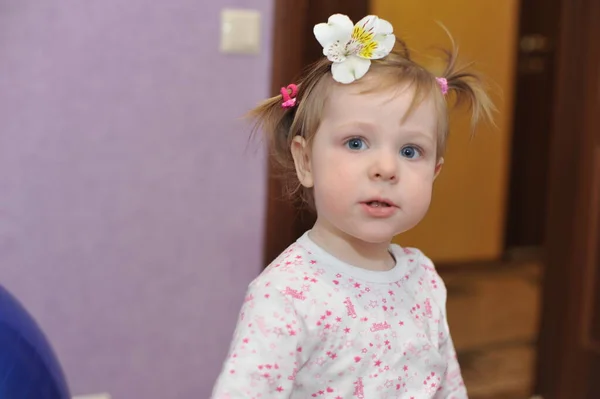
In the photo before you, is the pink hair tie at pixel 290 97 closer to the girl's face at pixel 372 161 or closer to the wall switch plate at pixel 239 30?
the girl's face at pixel 372 161

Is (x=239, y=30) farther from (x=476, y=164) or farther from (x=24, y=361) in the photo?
(x=476, y=164)

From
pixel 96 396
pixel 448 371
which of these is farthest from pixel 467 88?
pixel 96 396

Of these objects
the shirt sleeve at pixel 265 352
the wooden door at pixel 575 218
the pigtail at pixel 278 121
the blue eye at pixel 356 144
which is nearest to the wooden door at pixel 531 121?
the wooden door at pixel 575 218

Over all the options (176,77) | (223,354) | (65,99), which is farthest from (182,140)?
(223,354)

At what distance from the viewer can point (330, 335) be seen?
108cm

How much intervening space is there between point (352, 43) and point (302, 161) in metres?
0.19

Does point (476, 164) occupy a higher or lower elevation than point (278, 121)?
lower

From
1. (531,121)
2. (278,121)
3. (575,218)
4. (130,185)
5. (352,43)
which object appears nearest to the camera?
(352,43)

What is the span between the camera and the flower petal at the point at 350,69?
1112 mm

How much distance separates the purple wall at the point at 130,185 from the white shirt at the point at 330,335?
0.80 metres

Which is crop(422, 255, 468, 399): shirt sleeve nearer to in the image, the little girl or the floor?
the little girl

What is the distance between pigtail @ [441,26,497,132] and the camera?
1241mm

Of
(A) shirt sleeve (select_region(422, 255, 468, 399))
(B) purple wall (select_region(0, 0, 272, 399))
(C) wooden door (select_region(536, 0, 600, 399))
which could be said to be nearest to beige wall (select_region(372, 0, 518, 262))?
(C) wooden door (select_region(536, 0, 600, 399))

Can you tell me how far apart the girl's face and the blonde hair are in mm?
19
